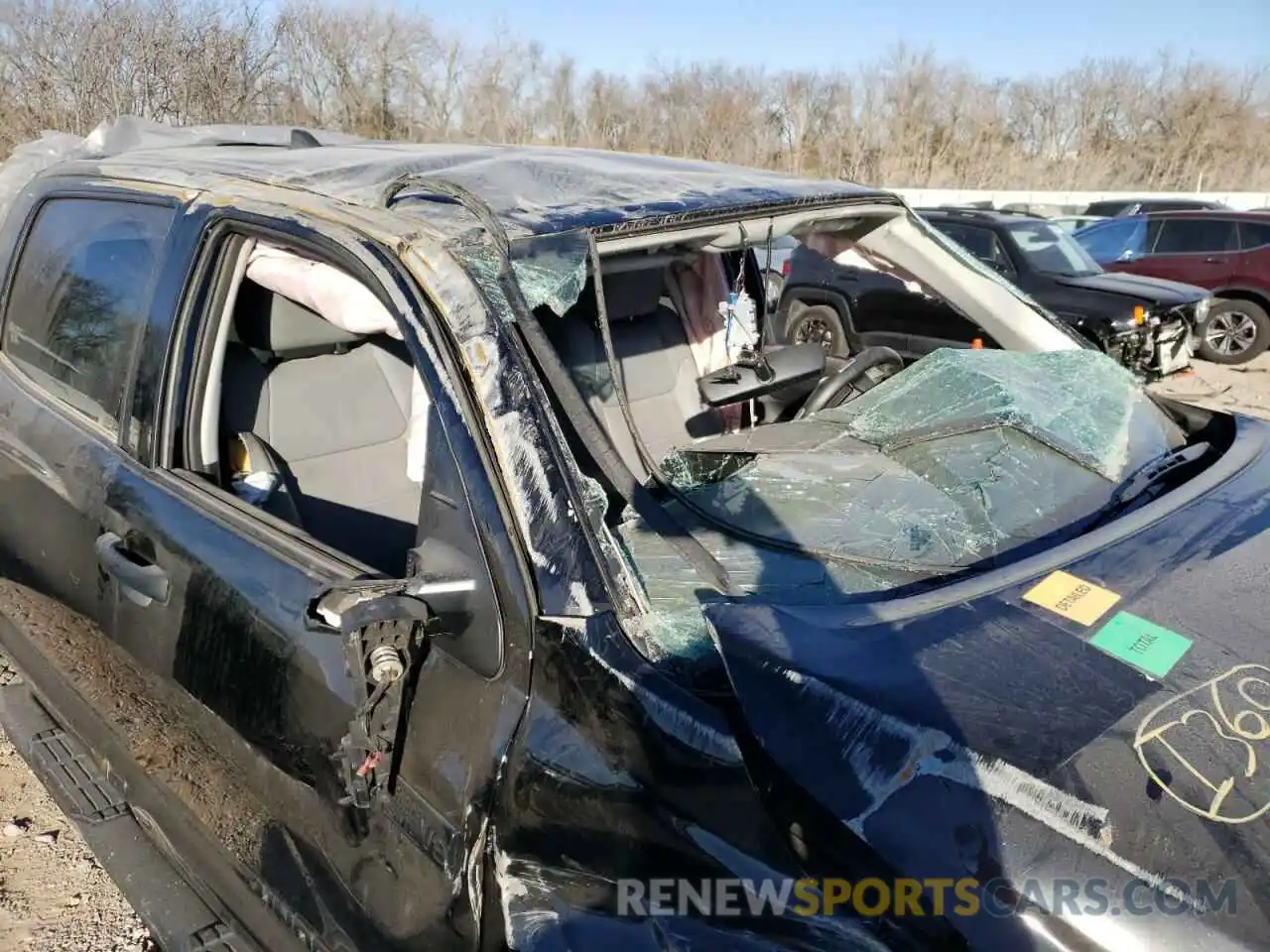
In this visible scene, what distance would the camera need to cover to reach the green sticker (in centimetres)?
132

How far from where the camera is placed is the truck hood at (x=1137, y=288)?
26.9 feet

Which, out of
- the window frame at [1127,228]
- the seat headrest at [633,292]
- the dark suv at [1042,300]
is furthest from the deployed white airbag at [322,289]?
the window frame at [1127,228]

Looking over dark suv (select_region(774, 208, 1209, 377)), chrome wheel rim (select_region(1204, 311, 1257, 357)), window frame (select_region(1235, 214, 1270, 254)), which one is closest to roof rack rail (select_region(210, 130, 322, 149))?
dark suv (select_region(774, 208, 1209, 377))

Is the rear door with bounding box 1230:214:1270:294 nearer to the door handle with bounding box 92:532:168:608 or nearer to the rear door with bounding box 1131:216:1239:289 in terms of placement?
the rear door with bounding box 1131:216:1239:289

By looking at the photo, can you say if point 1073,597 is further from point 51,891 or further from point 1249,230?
point 1249,230

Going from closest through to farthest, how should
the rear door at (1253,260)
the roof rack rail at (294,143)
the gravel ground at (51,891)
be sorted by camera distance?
the gravel ground at (51,891) < the roof rack rail at (294,143) < the rear door at (1253,260)

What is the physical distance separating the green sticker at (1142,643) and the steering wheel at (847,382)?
1.33 m

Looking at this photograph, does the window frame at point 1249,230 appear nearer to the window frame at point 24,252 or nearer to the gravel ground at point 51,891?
the window frame at point 24,252

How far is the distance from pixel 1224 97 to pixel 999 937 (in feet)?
143

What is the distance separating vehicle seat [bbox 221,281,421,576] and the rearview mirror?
87cm

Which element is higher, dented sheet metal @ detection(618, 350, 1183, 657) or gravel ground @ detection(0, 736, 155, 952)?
dented sheet metal @ detection(618, 350, 1183, 657)

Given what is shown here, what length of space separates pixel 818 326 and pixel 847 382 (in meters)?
6.23

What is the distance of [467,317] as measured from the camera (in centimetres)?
147

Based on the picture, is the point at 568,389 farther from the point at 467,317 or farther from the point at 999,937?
the point at 999,937
